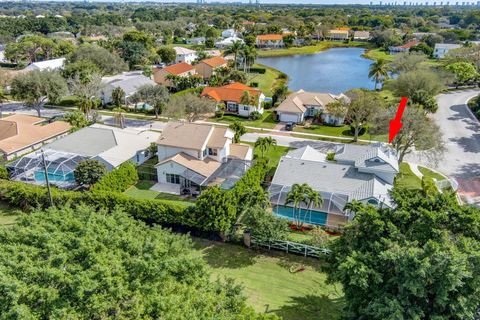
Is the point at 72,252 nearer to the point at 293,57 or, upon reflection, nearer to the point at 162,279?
the point at 162,279

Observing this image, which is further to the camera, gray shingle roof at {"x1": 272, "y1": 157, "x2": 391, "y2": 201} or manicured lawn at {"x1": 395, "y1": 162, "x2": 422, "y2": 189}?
manicured lawn at {"x1": 395, "y1": 162, "x2": 422, "y2": 189}

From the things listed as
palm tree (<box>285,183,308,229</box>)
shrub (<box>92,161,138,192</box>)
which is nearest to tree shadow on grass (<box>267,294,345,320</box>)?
palm tree (<box>285,183,308,229</box>)

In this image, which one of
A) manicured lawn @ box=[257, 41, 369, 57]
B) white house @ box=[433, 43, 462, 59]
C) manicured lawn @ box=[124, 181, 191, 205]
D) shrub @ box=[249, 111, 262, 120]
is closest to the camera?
manicured lawn @ box=[124, 181, 191, 205]

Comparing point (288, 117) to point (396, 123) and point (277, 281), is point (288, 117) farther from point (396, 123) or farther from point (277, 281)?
point (277, 281)

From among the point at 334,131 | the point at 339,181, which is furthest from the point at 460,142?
the point at 339,181

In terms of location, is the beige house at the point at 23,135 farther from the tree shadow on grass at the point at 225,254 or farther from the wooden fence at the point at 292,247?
the wooden fence at the point at 292,247

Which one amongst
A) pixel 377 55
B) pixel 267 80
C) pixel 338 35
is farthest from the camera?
pixel 338 35

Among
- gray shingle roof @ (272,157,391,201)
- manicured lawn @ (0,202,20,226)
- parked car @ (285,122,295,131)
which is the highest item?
gray shingle roof @ (272,157,391,201)

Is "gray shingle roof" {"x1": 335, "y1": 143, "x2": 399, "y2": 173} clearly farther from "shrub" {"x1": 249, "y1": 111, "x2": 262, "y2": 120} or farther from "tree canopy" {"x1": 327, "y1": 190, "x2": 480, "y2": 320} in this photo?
"shrub" {"x1": 249, "y1": 111, "x2": 262, "y2": 120}
